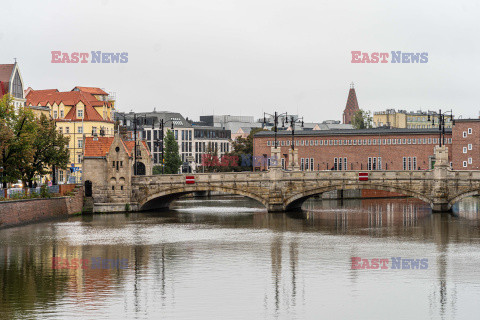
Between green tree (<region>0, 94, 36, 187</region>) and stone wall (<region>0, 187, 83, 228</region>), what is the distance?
12.6 feet

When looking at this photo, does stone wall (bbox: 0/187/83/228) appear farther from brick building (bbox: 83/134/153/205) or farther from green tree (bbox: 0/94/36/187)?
green tree (bbox: 0/94/36/187)

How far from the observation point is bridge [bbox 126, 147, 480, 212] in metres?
97.4

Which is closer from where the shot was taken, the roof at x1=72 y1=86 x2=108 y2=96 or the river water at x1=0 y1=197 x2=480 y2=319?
the river water at x1=0 y1=197 x2=480 y2=319

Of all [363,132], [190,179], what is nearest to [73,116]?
[190,179]

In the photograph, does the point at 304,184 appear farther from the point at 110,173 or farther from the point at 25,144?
the point at 25,144

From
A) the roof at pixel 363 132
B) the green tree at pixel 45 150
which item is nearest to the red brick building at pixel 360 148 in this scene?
the roof at pixel 363 132

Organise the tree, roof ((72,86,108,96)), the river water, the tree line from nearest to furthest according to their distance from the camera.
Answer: the river water, the tree line, roof ((72,86,108,96)), the tree

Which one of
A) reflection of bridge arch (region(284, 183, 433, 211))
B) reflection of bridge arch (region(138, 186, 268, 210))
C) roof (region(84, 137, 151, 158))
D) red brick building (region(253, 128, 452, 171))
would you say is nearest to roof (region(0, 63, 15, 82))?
roof (region(84, 137, 151, 158))

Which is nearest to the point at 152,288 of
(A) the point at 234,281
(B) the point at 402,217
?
(A) the point at 234,281

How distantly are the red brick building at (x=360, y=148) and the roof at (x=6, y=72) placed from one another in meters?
67.4

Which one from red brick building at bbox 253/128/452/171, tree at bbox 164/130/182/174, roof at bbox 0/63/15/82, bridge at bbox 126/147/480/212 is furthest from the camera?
red brick building at bbox 253/128/452/171

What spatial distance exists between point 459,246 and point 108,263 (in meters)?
26.2

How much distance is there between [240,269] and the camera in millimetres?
57719

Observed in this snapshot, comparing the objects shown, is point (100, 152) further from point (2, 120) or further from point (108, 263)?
point (108, 263)
